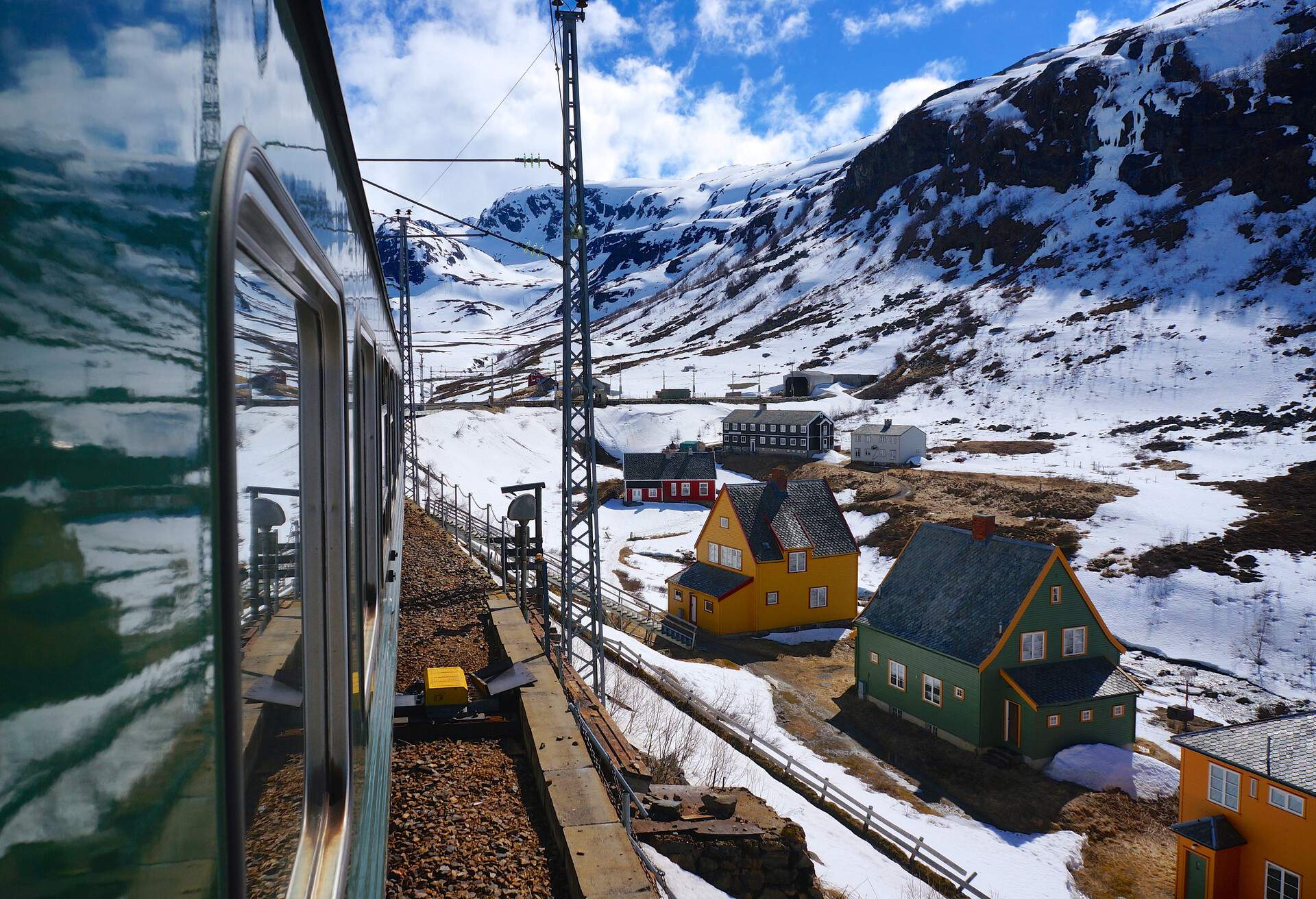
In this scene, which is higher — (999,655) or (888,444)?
(888,444)

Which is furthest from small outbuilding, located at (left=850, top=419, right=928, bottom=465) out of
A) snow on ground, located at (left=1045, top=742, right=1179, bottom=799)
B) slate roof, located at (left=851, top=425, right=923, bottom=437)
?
snow on ground, located at (left=1045, top=742, right=1179, bottom=799)

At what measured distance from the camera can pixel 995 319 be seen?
7131 cm

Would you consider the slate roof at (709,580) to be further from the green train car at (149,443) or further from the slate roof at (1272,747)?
the green train car at (149,443)

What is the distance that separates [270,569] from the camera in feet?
5.06

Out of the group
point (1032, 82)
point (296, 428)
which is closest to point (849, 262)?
point (1032, 82)

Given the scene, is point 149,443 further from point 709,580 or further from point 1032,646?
point 709,580

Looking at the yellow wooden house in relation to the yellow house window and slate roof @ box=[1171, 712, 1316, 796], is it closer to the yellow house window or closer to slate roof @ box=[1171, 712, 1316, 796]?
slate roof @ box=[1171, 712, 1316, 796]

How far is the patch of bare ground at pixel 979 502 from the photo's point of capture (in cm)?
3306

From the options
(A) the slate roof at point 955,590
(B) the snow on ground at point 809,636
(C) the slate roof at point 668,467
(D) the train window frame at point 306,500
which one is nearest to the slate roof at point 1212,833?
(A) the slate roof at point 955,590

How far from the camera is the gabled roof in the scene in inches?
1980

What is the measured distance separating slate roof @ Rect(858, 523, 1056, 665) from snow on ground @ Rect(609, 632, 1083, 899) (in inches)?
185

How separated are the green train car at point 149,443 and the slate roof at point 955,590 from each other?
2073cm

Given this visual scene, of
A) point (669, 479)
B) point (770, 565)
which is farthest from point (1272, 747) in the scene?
point (669, 479)

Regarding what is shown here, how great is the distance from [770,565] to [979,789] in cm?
1160
